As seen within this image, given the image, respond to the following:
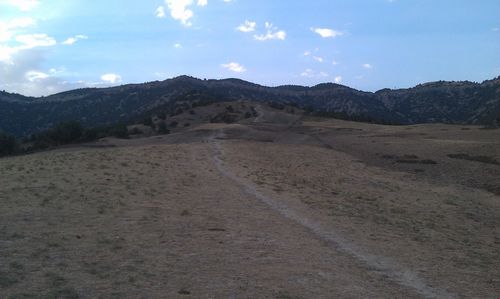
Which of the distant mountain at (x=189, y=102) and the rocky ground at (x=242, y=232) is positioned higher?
the distant mountain at (x=189, y=102)

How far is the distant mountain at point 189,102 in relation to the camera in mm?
136125

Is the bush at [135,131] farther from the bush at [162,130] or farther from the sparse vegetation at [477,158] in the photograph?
the sparse vegetation at [477,158]

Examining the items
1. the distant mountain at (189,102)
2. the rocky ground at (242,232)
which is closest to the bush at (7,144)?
the rocky ground at (242,232)

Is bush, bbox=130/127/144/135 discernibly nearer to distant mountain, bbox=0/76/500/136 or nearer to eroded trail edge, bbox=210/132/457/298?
distant mountain, bbox=0/76/500/136

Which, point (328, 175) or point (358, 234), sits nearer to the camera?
point (358, 234)

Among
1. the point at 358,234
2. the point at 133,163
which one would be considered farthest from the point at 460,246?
the point at 133,163

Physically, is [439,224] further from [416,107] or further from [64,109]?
[416,107]

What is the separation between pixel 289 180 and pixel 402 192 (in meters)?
5.95

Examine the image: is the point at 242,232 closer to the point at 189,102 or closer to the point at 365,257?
the point at 365,257

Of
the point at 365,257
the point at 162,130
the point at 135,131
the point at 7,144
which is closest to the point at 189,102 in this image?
the point at 135,131

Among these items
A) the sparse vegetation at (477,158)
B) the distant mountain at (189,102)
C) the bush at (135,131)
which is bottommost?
the sparse vegetation at (477,158)

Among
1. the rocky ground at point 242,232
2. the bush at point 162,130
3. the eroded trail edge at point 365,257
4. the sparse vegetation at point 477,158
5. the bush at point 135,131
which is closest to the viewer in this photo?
the rocky ground at point 242,232

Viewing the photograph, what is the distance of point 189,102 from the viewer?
4948 inches

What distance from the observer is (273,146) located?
53.0m
